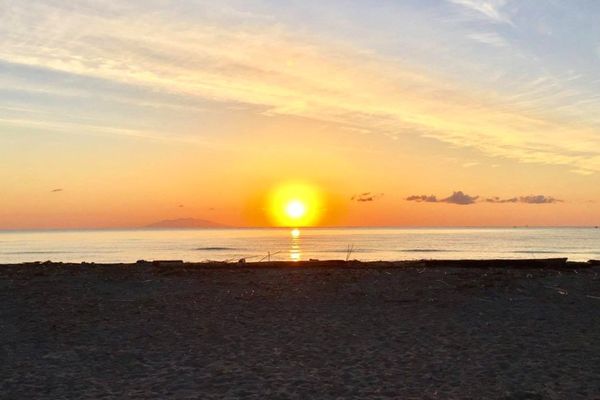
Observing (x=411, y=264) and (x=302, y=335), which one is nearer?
(x=302, y=335)

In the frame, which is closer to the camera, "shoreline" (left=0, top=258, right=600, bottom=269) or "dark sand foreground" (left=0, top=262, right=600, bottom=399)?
"dark sand foreground" (left=0, top=262, right=600, bottom=399)

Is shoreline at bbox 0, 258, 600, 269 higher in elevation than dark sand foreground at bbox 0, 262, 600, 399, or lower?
higher

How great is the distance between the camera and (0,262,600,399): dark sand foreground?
370 inches

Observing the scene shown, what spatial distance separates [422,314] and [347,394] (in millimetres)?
7613

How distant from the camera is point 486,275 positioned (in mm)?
23188

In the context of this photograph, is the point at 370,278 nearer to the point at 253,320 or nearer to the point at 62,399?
the point at 253,320

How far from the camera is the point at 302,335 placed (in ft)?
44.1

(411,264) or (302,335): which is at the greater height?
(411,264)

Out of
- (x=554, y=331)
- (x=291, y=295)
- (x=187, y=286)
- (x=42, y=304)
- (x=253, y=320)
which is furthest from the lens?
(x=187, y=286)

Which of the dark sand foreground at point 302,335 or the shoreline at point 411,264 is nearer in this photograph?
the dark sand foreground at point 302,335

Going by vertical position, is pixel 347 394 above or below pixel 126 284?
below

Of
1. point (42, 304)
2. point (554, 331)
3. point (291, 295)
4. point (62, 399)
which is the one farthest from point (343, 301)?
point (62, 399)

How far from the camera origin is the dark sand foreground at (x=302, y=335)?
30.8 ft

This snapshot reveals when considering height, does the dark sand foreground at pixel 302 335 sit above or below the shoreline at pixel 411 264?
below
